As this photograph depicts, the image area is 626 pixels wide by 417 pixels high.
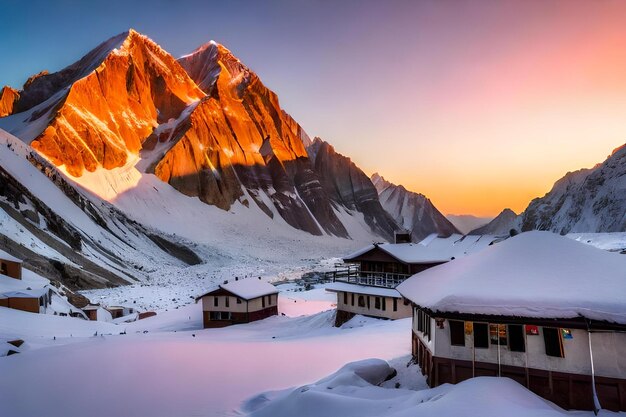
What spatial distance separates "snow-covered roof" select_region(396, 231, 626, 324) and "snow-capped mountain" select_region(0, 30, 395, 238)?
108m

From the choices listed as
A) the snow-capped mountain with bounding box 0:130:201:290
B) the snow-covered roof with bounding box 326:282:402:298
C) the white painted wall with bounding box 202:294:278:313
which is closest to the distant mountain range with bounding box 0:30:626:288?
the snow-capped mountain with bounding box 0:130:201:290

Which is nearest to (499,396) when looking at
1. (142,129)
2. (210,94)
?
(142,129)

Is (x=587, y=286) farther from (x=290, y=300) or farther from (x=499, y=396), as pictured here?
(x=290, y=300)

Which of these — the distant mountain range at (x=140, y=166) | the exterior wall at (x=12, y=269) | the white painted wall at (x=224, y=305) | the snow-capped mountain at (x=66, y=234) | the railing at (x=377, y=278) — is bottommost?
the white painted wall at (x=224, y=305)

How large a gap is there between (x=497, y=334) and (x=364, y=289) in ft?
69.2

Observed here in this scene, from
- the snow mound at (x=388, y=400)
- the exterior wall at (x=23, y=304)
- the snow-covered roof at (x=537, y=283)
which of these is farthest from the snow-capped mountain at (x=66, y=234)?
the snow-covered roof at (x=537, y=283)

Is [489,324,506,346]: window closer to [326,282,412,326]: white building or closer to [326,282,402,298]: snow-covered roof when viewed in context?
[326,282,412,326]: white building

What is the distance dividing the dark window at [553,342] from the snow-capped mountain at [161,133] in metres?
111

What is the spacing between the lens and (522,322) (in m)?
13.2

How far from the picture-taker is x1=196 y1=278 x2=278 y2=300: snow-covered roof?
136ft

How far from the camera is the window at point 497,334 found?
45.5 ft

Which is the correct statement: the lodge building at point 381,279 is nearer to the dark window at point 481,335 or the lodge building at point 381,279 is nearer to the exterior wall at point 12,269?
the dark window at point 481,335

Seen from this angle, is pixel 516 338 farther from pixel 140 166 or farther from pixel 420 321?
pixel 140 166

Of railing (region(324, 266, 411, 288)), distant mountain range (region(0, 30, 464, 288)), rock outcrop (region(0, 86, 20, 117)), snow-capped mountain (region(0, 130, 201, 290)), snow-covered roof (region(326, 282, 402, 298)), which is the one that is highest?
rock outcrop (region(0, 86, 20, 117))
